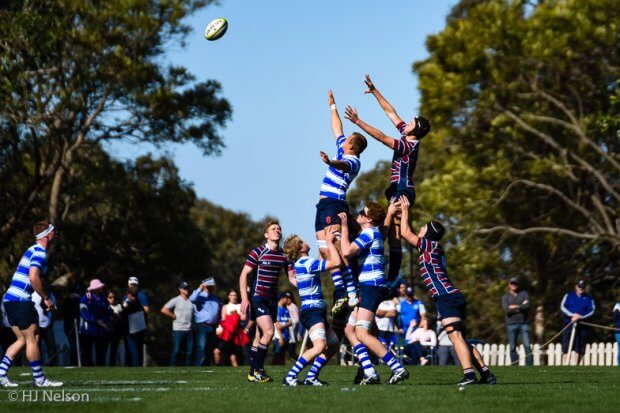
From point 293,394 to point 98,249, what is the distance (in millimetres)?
38356

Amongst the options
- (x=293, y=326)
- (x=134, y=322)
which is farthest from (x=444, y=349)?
(x=134, y=322)

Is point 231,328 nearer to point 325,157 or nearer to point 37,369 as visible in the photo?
point 37,369

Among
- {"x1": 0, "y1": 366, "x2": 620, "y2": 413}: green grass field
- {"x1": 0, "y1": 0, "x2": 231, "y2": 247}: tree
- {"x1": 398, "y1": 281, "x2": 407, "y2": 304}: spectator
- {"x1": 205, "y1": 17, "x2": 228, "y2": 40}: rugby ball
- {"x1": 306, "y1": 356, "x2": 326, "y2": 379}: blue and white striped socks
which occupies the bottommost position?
{"x1": 0, "y1": 366, "x2": 620, "y2": 413}: green grass field

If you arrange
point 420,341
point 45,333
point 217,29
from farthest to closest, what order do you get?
point 420,341 → point 45,333 → point 217,29

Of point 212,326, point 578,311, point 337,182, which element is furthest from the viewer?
point 578,311

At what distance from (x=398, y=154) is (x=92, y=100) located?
91.9 ft

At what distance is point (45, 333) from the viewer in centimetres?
2588

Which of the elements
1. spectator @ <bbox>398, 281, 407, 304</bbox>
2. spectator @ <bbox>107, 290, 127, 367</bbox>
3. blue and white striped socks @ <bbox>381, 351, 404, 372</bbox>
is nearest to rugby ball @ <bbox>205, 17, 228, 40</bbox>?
blue and white striped socks @ <bbox>381, 351, 404, 372</bbox>

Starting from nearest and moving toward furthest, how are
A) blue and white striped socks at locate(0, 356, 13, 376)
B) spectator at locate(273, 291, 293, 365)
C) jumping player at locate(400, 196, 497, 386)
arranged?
jumping player at locate(400, 196, 497, 386) → blue and white striped socks at locate(0, 356, 13, 376) → spectator at locate(273, 291, 293, 365)

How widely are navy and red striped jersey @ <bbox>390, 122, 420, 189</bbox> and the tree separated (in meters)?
22.6

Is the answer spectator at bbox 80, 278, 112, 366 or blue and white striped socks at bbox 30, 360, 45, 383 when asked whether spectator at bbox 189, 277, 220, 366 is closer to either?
spectator at bbox 80, 278, 112, 366

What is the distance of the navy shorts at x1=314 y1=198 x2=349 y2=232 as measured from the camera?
14.5m

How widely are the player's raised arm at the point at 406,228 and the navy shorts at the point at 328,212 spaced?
0.81 m

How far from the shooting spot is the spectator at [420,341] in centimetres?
2797
